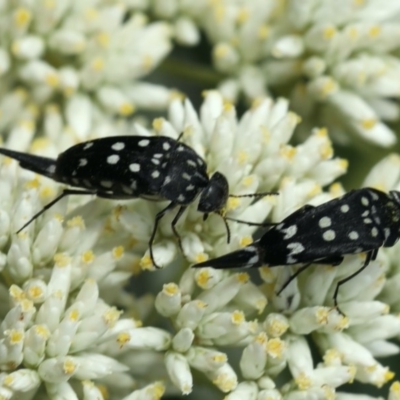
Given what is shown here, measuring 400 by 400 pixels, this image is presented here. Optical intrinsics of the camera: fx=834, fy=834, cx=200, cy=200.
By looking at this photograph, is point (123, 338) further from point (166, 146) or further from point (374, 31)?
point (374, 31)

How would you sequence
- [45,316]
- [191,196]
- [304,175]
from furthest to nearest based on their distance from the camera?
[304,175]
[191,196]
[45,316]

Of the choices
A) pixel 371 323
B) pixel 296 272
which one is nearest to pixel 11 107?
pixel 296 272

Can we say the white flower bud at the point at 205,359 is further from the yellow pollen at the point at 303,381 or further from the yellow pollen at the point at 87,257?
the yellow pollen at the point at 87,257

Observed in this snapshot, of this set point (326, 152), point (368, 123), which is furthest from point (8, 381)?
point (368, 123)

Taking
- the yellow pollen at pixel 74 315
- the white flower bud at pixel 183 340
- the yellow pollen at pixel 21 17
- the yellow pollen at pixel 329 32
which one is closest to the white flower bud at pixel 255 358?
the white flower bud at pixel 183 340

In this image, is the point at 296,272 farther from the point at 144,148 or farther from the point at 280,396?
the point at 144,148

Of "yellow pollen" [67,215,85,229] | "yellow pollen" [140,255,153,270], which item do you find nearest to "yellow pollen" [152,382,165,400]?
"yellow pollen" [140,255,153,270]

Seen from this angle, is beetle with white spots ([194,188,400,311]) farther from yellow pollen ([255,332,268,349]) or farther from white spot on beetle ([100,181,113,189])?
white spot on beetle ([100,181,113,189])

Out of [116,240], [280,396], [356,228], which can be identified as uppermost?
[356,228]
